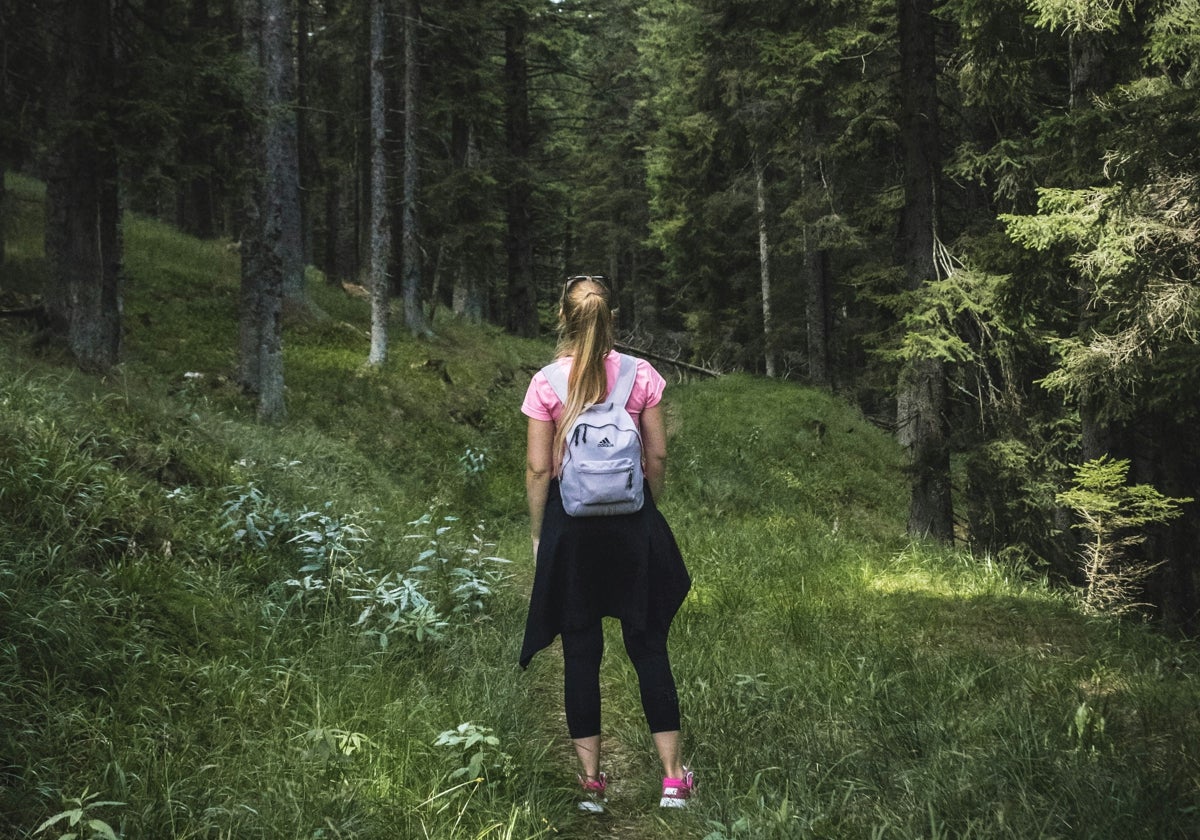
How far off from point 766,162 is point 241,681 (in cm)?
2330

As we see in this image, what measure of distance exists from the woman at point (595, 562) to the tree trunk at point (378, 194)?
13407mm

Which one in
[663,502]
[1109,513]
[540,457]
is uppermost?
[540,457]

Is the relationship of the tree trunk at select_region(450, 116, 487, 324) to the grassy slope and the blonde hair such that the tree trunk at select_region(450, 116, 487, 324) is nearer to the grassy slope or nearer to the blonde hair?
the grassy slope

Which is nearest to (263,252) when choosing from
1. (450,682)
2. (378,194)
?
(378,194)

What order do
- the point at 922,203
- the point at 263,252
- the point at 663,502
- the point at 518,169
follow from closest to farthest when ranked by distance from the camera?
the point at 922,203
the point at 263,252
the point at 663,502
the point at 518,169

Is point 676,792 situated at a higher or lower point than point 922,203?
lower

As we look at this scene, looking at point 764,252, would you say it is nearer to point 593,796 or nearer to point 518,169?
point 518,169

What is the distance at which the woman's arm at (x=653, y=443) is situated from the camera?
371 centimetres

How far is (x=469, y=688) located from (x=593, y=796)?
101 cm

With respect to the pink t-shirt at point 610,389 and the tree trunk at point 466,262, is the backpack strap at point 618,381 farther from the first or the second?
the tree trunk at point 466,262

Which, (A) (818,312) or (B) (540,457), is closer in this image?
(B) (540,457)

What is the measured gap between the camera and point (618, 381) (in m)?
3.64

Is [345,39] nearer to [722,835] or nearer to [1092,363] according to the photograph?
[1092,363]

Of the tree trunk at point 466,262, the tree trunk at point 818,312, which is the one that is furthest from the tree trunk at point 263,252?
the tree trunk at point 818,312
